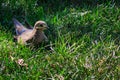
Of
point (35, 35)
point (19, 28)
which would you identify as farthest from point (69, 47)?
point (19, 28)

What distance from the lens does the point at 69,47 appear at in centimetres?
463

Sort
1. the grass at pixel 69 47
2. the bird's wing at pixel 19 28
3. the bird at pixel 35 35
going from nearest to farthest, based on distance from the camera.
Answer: the grass at pixel 69 47 → the bird at pixel 35 35 → the bird's wing at pixel 19 28

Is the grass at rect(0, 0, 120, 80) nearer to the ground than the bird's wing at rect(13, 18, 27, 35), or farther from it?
nearer to the ground

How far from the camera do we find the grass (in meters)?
4.22

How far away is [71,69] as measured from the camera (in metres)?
4.27

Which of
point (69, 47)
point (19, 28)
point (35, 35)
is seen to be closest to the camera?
point (69, 47)

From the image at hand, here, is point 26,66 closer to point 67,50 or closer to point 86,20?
point 67,50

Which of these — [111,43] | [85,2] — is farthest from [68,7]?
[111,43]

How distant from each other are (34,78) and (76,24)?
1425mm

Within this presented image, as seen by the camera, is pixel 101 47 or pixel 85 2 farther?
pixel 85 2

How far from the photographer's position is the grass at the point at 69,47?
4.22m

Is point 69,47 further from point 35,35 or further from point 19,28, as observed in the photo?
point 19,28

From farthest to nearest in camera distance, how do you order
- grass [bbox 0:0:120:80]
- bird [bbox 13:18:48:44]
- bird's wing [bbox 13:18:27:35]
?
A: 1. bird's wing [bbox 13:18:27:35]
2. bird [bbox 13:18:48:44]
3. grass [bbox 0:0:120:80]

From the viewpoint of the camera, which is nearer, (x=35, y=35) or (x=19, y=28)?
(x=35, y=35)
